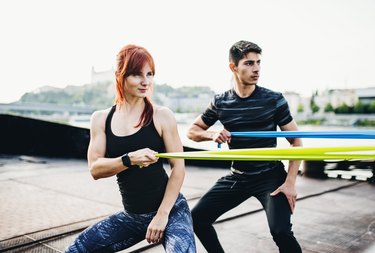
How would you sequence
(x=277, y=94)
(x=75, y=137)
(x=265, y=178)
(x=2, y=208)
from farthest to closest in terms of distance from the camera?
(x=75, y=137)
(x=2, y=208)
(x=277, y=94)
(x=265, y=178)

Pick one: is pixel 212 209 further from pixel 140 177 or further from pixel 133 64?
pixel 133 64

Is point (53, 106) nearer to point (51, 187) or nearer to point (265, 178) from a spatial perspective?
point (51, 187)

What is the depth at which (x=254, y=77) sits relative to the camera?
2.69m

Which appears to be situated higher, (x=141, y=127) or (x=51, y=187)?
(x=141, y=127)

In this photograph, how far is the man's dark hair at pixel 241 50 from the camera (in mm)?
2725

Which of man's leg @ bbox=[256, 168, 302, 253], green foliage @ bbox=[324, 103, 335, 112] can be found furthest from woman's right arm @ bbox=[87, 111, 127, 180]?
green foliage @ bbox=[324, 103, 335, 112]

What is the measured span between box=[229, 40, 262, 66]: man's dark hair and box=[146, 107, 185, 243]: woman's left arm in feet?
3.32

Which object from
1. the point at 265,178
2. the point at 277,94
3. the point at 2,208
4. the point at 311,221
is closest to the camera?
the point at 265,178

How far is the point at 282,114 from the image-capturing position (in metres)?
2.66

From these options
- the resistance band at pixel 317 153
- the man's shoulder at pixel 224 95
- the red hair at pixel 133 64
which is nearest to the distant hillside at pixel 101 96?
the man's shoulder at pixel 224 95

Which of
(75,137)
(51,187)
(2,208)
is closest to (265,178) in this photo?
(2,208)

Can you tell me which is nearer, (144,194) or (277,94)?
(144,194)

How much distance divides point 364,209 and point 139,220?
454cm

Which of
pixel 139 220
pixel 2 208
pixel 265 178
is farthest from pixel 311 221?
pixel 2 208
